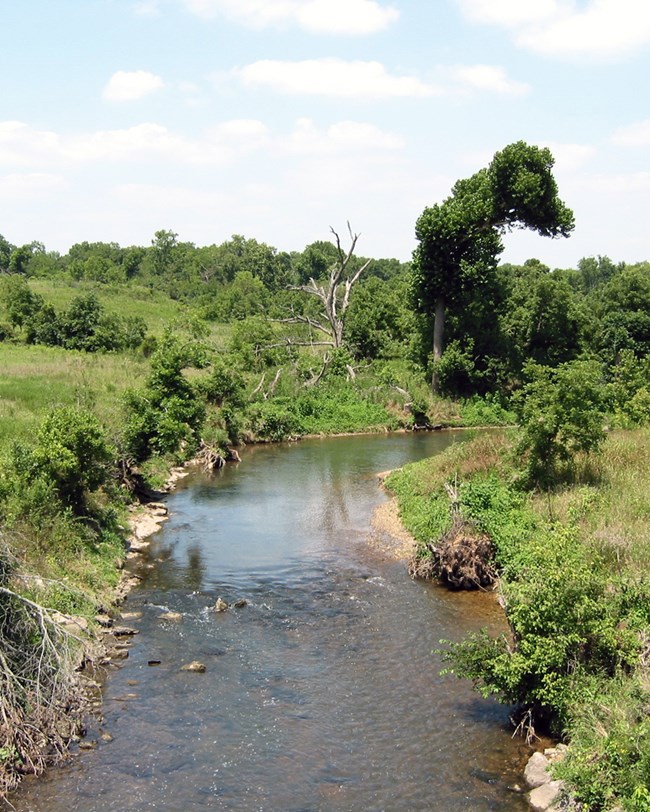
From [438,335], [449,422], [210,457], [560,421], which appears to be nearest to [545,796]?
[560,421]

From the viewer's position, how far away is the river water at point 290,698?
13234mm

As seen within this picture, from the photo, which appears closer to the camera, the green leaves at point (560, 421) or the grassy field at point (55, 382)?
the green leaves at point (560, 421)

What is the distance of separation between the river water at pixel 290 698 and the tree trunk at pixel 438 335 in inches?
1108

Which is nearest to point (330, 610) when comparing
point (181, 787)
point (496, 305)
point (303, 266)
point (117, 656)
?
point (117, 656)

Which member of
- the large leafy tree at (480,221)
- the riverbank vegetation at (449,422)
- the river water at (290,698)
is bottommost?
the river water at (290,698)

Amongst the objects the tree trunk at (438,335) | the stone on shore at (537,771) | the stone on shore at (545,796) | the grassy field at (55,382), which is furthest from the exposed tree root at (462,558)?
the tree trunk at (438,335)

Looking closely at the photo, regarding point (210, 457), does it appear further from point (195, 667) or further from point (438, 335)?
point (195, 667)

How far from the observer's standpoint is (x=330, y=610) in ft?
68.5

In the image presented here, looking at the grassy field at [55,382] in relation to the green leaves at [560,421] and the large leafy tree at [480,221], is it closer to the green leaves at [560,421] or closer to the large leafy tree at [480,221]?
the green leaves at [560,421]

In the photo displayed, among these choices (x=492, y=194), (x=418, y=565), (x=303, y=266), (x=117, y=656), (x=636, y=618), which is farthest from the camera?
(x=303, y=266)

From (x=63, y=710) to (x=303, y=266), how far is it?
9936 cm

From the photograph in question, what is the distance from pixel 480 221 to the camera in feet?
173

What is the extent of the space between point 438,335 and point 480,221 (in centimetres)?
819

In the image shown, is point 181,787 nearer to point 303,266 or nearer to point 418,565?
point 418,565
